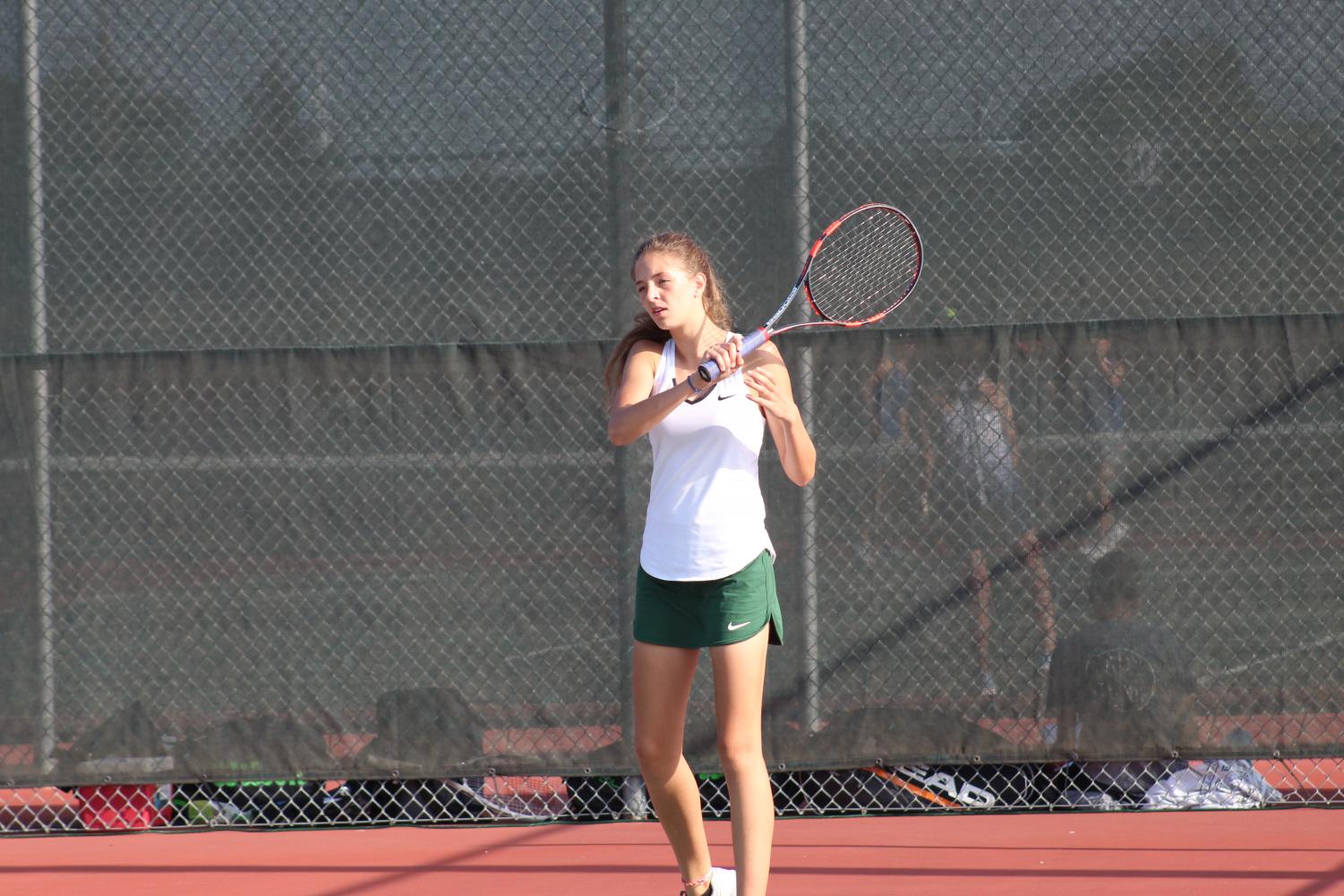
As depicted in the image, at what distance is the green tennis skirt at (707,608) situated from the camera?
2.81 m

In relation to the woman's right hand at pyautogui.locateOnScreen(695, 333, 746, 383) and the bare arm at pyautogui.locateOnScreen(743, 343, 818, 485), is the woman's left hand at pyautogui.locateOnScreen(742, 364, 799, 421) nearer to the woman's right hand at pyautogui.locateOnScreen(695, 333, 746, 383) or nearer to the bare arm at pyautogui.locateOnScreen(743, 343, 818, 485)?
the bare arm at pyautogui.locateOnScreen(743, 343, 818, 485)

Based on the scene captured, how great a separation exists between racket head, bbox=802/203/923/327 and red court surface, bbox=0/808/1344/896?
1.43m

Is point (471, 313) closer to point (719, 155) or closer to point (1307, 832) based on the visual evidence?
point (719, 155)

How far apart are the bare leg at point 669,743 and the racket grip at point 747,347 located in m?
0.59

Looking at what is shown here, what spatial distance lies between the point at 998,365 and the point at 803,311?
567 millimetres

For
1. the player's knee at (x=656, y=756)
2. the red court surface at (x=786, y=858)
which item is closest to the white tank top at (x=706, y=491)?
the player's knee at (x=656, y=756)

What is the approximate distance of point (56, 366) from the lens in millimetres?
4242

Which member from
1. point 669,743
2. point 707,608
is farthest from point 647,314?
point 669,743

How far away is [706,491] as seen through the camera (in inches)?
112

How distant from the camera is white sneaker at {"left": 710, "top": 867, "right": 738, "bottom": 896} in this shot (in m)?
2.99

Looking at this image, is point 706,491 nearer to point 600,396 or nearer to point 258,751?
point 600,396

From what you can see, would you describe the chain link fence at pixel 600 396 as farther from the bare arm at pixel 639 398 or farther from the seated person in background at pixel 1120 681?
the bare arm at pixel 639 398

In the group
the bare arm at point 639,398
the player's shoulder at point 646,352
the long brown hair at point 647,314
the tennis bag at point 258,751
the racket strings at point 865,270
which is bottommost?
the tennis bag at point 258,751

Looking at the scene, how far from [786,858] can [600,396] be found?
1370mm
